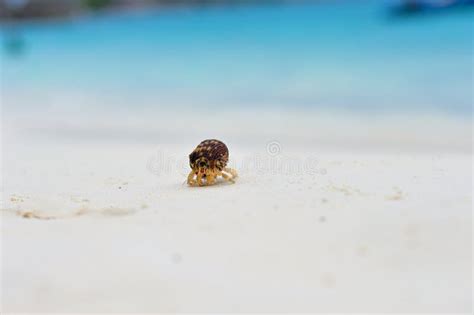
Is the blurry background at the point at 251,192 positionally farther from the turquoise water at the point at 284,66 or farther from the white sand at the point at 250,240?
the turquoise water at the point at 284,66

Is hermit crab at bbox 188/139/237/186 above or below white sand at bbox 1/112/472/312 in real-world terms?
above

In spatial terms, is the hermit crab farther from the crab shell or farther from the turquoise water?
the turquoise water

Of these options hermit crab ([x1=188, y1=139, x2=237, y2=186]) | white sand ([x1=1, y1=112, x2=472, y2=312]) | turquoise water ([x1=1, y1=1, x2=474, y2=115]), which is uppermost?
turquoise water ([x1=1, y1=1, x2=474, y2=115])

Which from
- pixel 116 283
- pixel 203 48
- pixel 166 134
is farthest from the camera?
pixel 203 48

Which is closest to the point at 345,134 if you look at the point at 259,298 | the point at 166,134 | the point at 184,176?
the point at 166,134

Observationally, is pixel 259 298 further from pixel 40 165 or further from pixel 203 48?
pixel 203 48

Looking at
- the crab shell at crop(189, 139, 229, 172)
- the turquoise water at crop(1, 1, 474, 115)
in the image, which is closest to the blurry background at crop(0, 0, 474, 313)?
the turquoise water at crop(1, 1, 474, 115)

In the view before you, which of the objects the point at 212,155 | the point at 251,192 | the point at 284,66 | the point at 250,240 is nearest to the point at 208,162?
the point at 212,155

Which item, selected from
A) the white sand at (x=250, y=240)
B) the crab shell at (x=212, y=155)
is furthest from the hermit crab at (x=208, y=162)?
the white sand at (x=250, y=240)
